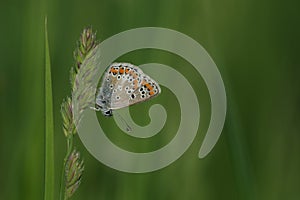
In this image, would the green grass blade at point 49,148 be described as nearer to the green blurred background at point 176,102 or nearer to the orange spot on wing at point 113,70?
the orange spot on wing at point 113,70

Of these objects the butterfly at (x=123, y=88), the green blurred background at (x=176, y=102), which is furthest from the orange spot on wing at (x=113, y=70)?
the green blurred background at (x=176, y=102)

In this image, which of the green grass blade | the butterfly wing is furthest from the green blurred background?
the green grass blade

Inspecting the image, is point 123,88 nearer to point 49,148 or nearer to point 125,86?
point 125,86

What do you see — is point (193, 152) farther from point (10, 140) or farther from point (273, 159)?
point (10, 140)

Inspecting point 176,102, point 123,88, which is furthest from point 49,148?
point 176,102

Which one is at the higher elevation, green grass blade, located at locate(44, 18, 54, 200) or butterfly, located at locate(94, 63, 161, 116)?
butterfly, located at locate(94, 63, 161, 116)

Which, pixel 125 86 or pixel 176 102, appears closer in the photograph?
pixel 125 86

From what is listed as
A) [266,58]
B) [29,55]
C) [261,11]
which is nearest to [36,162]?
[29,55]

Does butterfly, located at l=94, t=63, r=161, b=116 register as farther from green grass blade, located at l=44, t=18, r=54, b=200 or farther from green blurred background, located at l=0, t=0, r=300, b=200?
green blurred background, located at l=0, t=0, r=300, b=200
